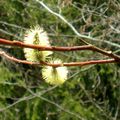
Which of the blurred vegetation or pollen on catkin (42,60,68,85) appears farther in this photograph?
the blurred vegetation

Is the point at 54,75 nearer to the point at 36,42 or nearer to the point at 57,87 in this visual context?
the point at 36,42

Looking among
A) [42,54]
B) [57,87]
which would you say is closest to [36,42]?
[42,54]

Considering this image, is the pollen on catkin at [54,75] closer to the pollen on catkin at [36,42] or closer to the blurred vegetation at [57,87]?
the pollen on catkin at [36,42]

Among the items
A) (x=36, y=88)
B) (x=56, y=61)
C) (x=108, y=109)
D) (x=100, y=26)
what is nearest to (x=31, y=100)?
(x=36, y=88)

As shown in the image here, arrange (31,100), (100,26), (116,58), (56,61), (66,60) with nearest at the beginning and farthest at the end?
(116,58) < (56,61) < (100,26) < (66,60) < (31,100)

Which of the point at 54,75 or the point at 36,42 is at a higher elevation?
the point at 36,42

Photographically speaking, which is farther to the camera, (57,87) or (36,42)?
(57,87)

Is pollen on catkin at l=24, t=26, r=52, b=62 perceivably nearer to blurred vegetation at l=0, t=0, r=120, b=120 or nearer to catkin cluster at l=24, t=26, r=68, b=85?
catkin cluster at l=24, t=26, r=68, b=85

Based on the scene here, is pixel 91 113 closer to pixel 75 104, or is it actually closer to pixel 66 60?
pixel 75 104

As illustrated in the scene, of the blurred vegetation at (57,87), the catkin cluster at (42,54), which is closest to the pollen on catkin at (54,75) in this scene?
the catkin cluster at (42,54)

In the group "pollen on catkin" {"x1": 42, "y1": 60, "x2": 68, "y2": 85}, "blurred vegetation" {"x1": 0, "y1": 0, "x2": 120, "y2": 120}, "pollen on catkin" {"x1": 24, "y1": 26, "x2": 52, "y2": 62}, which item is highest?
"pollen on catkin" {"x1": 24, "y1": 26, "x2": 52, "y2": 62}

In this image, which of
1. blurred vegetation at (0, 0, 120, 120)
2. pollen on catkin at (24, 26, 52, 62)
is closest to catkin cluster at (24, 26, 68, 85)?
pollen on catkin at (24, 26, 52, 62)
